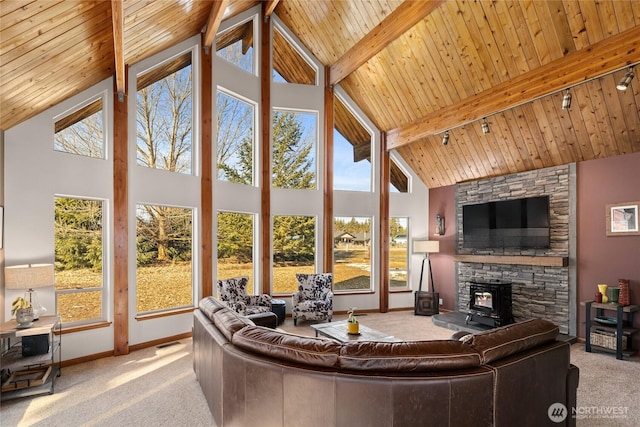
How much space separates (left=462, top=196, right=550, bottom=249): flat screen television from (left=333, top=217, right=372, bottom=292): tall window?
2.02m

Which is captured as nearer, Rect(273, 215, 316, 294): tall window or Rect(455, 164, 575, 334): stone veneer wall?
Rect(455, 164, 575, 334): stone veneer wall

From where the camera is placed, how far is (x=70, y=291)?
4543 millimetres

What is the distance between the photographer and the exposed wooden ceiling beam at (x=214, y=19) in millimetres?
4321

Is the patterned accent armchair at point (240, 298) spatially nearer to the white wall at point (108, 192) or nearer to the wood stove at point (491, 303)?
the white wall at point (108, 192)

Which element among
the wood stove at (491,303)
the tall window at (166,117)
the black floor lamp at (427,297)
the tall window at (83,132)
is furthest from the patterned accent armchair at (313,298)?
the tall window at (83,132)

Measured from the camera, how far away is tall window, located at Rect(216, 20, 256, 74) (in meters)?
6.27

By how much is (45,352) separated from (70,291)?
1.03 meters

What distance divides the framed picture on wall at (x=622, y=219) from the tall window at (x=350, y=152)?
4.09 meters

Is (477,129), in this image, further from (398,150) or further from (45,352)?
(45,352)

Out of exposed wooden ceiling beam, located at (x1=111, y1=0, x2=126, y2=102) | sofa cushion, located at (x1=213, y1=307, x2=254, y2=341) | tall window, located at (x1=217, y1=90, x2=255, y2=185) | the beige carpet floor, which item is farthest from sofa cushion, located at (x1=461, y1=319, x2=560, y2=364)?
tall window, located at (x1=217, y1=90, x2=255, y2=185)

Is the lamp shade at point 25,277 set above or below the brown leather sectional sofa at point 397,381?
above

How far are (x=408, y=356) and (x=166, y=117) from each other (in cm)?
519

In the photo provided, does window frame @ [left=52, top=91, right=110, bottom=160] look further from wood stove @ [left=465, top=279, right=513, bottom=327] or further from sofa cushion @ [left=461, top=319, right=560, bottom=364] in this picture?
wood stove @ [left=465, top=279, right=513, bottom=327]

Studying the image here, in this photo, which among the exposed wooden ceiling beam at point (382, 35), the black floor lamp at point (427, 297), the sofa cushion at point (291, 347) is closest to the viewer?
the sofa cushion at point (291, 347)
